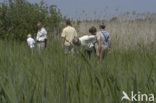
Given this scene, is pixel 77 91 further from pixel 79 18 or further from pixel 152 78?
pixel 79 18

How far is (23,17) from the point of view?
17.0 m

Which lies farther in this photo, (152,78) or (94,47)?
(94,47)

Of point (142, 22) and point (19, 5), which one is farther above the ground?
point (19, 5)

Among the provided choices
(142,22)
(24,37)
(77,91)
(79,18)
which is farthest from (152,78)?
(24,37)

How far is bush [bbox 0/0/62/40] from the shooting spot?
16.4 metres

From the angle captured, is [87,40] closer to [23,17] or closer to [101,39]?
[101,39]

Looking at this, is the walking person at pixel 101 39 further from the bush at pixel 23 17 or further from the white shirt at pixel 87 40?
the bush at pixel 23 17

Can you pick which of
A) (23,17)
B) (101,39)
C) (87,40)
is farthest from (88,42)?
(23,17)

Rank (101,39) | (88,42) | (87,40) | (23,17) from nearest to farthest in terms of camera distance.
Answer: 1. (87,40)
2. (88,42)
3. (101,39)
4. (23,17)

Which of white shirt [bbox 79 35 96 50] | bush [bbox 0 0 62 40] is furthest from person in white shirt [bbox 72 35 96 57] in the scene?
bush [bbox 0 0 62 40]

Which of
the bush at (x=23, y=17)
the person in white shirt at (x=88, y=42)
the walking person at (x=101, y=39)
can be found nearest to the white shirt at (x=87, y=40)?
the person in white shirt at (x=88, y=42)

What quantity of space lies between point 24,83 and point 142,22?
36.4 feet

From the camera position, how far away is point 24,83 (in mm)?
1741

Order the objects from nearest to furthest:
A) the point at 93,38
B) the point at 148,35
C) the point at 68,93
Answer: the point at 68,93 → the point at 93,38 → the point at 148,35
